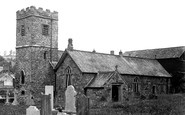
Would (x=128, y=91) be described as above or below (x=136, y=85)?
below

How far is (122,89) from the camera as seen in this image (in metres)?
34.1

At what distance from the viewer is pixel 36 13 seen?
121 ft

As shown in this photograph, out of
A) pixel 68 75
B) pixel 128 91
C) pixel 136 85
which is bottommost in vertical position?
pixel 128 91

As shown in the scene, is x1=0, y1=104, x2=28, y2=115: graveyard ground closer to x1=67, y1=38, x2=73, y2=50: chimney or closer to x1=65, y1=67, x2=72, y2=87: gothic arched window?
x1=65, y1=67, x2=72, y2=87: gothic arched window

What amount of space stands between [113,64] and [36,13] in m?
10.7

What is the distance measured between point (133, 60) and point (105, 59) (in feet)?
17.9

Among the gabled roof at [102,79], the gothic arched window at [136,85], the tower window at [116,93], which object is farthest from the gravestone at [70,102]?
the gothic arched window at [136,85]

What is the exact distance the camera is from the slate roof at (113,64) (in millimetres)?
35237

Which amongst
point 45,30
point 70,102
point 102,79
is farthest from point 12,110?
point 45,30

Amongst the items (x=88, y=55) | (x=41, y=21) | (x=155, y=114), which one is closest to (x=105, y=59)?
(x=88, y=55)

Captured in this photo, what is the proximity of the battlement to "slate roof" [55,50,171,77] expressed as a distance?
213 inches

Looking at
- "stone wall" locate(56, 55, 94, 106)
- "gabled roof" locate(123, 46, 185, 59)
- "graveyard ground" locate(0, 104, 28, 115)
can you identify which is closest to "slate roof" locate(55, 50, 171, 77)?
"stone wall" locate(56, 55, 94, 106)

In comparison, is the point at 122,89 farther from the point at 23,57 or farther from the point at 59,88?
the point at 23,57

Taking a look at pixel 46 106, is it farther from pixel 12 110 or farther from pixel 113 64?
pixel 113 64
